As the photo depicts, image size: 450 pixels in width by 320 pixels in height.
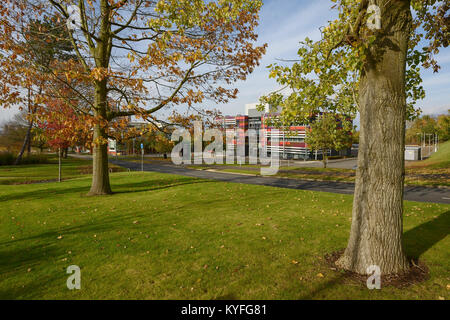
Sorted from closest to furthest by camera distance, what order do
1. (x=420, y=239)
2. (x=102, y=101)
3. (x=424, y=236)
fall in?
(x=420, y=239)
(x=424, y=236)
(x=102, y=101)

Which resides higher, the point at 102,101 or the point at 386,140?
the point at 102,101

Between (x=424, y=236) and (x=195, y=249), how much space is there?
19.3 feet

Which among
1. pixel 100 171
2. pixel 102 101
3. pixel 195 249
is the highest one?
pixel 102 101

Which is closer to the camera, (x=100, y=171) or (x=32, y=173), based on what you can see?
(x=100, y=171)

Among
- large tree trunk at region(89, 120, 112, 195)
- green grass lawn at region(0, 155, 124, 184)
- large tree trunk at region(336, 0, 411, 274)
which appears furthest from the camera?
green grass lawn at region(0, 155, 124, 184)

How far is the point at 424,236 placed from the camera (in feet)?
19.6

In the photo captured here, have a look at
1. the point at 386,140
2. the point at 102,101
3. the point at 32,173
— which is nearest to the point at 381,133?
the point at 386,140

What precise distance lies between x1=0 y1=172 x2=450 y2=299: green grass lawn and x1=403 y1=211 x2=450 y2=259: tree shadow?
3 centimetres

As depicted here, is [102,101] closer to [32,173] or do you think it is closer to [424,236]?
[424,236]

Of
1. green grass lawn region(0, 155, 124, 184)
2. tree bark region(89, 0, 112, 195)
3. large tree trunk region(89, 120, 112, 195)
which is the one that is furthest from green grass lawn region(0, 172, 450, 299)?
green grass lawn region(0, 155, 124, 184)

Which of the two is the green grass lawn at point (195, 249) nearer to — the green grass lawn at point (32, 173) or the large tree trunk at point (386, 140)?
the large tree trunk at point (386, 140)

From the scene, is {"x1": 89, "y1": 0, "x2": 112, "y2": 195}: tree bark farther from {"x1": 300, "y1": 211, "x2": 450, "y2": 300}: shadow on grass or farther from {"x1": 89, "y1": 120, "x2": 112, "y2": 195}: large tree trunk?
{"x1": 300, "y1": 211, "x2": 450, "y2": 300}: shadow on grass

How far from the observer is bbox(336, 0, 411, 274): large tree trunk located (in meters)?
4.11
